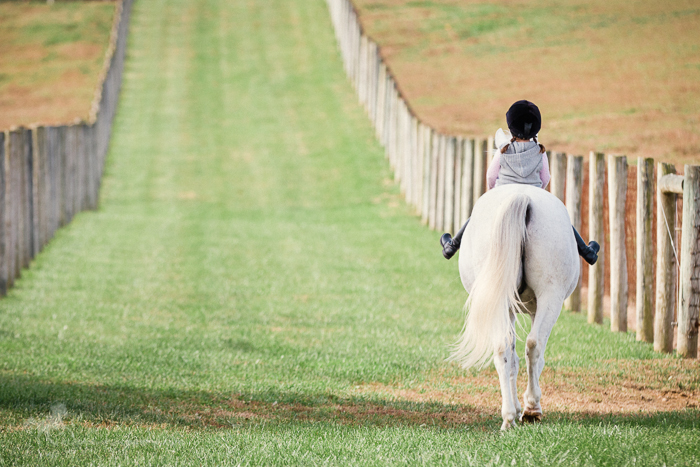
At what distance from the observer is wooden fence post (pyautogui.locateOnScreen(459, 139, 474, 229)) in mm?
16391

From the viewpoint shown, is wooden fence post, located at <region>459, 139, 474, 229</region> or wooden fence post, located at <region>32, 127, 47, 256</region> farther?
wooden fence post, located at <region>459, 139, 474, 229</region>

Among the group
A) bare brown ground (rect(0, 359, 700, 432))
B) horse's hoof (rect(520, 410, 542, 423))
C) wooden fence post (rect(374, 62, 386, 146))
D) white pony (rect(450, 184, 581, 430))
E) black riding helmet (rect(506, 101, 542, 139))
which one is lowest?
bare brown ground (rect(0, 359, 700, 432))

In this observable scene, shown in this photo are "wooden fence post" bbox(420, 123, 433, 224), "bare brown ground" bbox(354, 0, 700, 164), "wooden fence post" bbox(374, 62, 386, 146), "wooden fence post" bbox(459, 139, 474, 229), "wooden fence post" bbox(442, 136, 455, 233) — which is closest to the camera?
"wooden fence post" bbox(459, 139, 474, 229)

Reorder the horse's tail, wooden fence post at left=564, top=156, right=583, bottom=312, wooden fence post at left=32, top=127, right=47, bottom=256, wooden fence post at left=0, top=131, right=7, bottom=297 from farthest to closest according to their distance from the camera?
wooden fence post at left=32, top=127, right=47, bottom=256 < wooden fence post at left=0, top=131, right=7, bottom=297 < wooden fence post at left=564, top=156, right=583, bottom=312 < the horse's tail

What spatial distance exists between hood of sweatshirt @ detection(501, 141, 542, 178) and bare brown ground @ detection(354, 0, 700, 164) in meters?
11.5

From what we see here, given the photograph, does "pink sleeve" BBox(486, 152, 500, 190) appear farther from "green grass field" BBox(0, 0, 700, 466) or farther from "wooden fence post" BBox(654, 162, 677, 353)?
"wooden fence post" BBox(654, 162, 677, 353)

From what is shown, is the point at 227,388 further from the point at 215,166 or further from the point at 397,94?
the point at 215,166

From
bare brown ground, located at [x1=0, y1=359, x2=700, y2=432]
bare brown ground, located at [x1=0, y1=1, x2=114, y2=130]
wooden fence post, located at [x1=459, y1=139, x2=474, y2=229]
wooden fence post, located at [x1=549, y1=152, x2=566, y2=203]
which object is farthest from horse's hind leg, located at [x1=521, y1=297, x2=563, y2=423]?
bare brown ground, located at [x1=0, y1=1, x2=114, y2=130]

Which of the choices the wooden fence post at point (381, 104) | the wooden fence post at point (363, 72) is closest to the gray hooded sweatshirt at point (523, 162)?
the wooden fence post at point (381, 104)

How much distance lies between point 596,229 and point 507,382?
496cm

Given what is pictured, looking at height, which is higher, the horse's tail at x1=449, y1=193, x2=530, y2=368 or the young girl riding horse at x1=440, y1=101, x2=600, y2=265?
the young girl riding horse at x1=440, y1=101, x2=600, y2=265

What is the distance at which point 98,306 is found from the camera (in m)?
11.6

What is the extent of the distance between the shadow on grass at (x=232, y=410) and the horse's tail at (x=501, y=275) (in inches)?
33.3

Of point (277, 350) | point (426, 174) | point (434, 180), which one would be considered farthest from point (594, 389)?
point (426, 174)
